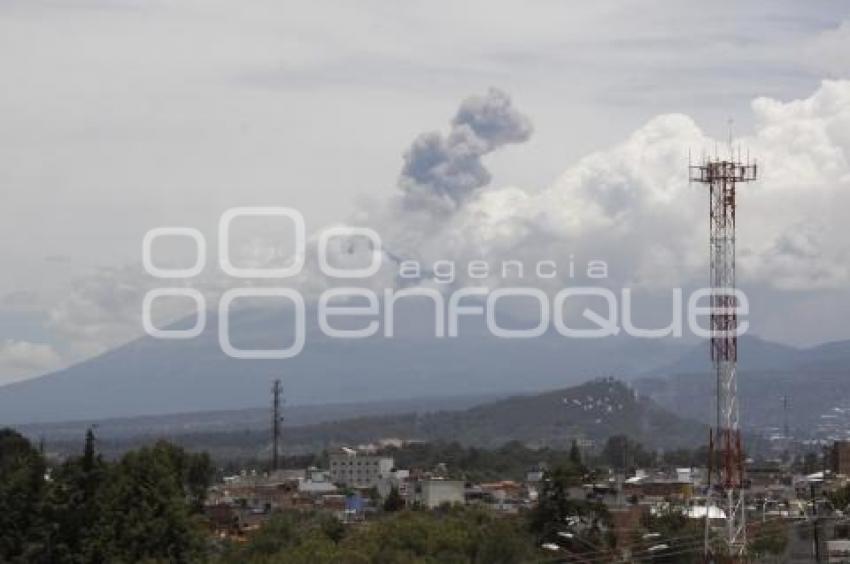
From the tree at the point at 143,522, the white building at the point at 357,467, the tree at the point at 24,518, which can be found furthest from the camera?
the white building at the point at 357,467

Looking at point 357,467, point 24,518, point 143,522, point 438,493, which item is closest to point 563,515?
point 143,522

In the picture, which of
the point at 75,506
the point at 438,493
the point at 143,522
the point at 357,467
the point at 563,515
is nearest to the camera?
the point at 143,522

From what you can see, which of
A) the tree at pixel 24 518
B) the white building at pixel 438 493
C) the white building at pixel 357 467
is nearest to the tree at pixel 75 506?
the tree at pixel 24 518

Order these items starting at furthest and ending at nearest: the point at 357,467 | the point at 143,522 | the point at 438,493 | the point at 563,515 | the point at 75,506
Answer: the point at 357,467, the point at 438,493, the point at 563,515, the point at 75,506, the point at 143,522

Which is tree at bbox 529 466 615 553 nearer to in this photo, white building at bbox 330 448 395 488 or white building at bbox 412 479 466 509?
white building at bbox 412 479 466 509

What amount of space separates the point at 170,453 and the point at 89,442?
8171 mm

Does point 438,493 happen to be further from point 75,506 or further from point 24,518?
point 24,518

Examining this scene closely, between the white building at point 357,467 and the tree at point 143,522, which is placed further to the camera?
the white building at point 357,467

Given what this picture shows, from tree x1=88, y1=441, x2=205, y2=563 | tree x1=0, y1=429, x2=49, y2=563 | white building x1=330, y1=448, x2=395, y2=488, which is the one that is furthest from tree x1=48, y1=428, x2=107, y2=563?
white building x1=330, y1=448, x2=395, y2=488

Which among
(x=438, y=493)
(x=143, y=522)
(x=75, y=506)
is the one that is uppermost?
(x=75, y=506)

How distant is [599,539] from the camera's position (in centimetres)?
6322

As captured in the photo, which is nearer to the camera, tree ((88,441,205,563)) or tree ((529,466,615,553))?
tree ((88,441,205,563))

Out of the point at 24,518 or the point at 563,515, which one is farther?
the point at 563,515

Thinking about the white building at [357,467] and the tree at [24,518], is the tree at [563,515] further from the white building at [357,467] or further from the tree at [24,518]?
the white building at [357,467]
